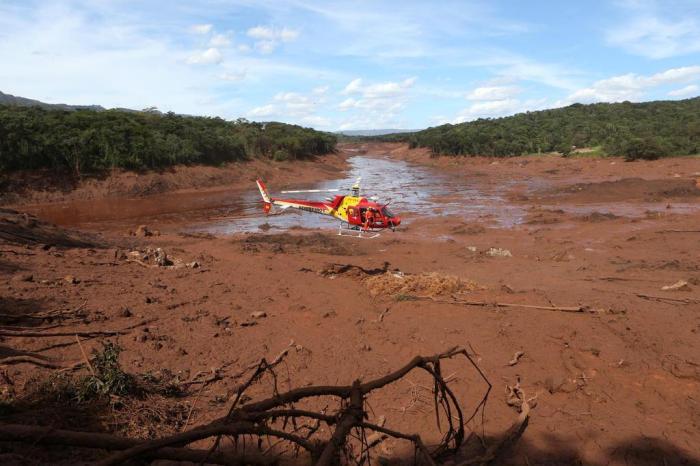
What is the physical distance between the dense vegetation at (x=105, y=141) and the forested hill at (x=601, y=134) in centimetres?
3196

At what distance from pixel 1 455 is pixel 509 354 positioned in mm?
5921

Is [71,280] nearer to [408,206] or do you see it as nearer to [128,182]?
[408,206]

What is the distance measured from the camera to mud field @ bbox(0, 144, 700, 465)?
4.50 metres

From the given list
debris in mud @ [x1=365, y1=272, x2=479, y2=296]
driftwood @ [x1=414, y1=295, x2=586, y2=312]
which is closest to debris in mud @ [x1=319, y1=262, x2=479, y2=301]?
debris in mud @ [x1=365, y1=272, x2=479, y2=296]

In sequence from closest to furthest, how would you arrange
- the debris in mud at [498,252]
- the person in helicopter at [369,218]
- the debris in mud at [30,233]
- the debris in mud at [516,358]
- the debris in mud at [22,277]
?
the debris in mud at [516,358]
the debris in mud at [22,277]
the debris in mud at [30,233]
the debris in mud at [498,252]
the person in helicopter at [369,218]

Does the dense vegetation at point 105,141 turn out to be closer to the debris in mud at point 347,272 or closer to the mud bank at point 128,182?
the mud bank at point 128,182

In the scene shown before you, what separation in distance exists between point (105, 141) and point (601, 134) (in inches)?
2186

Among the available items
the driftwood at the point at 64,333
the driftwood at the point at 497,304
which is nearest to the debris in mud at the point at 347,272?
the driftwood at the point at 497,304

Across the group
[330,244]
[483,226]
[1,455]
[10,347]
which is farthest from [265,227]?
[1,455]

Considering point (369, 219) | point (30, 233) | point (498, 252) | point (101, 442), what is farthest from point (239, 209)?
point (101, 442)

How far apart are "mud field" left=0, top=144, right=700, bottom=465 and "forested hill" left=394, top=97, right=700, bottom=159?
30.0 meters

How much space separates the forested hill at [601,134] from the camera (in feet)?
137

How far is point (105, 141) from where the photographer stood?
32.2 meters

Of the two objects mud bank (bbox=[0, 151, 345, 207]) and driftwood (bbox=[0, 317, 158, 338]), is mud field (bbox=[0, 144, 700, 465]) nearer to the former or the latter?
driftwood (bbox=[0, 317, 158, 338])
